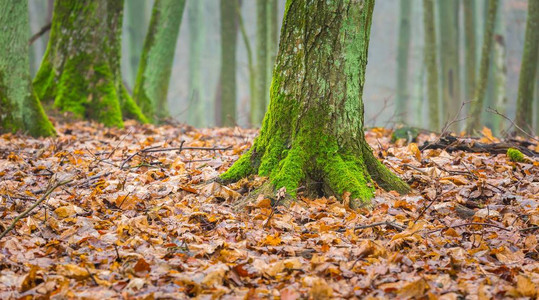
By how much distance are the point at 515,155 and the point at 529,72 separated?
4020 mm

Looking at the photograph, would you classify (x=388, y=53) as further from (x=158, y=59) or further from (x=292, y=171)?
(x=292, y=171)

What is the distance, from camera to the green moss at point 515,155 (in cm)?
504

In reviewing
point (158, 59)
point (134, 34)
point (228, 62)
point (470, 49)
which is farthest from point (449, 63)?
point (134, 34)

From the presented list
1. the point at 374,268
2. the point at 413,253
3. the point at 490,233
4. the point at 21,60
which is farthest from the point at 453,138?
the point at 21,60

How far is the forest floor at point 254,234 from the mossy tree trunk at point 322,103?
0.20m

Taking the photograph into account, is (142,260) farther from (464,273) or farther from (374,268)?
(464,273)

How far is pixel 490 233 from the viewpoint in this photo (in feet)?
11.4

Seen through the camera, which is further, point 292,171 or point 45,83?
point 45,83

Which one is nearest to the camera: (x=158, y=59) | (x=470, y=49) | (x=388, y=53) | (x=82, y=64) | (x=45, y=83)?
(x=82, y=64)

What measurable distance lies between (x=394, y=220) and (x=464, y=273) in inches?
32.8

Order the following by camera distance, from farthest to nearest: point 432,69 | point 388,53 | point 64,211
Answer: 1. point 388,53
2. point 432,69
3. point 64,211

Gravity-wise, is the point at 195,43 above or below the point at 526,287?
above

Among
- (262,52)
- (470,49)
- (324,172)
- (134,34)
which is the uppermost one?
(134,34)

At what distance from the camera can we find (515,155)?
16.7ft
